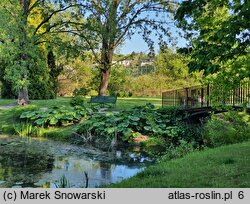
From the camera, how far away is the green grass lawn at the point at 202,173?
18.5 feet

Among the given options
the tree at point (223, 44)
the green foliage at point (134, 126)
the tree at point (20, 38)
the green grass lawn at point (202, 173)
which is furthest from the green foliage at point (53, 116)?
the tree at point (223, 44)

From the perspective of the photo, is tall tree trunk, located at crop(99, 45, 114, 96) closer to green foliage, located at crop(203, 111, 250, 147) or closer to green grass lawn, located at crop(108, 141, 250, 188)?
green foliage, located at crop(203, 111, 250, 147)

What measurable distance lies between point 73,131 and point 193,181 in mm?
9507

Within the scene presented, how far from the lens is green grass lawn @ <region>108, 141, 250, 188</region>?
5633mm

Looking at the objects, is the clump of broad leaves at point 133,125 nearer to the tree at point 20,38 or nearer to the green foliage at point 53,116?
the green foliage at point 53,116

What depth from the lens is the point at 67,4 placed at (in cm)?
2086

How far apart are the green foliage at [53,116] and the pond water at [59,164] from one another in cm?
212

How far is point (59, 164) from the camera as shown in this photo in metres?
9.90

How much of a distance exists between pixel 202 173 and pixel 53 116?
10548mm

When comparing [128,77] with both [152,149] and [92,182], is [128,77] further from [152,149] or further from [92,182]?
[92,182]

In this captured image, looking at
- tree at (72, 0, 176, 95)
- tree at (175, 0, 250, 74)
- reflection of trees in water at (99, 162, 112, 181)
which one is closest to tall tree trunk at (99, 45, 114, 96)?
tree at (72, 0, 176, 95)

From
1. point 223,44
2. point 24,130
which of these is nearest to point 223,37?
point 223,44

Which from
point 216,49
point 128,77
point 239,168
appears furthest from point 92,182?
point 128,77

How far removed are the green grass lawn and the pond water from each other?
1.69 m
